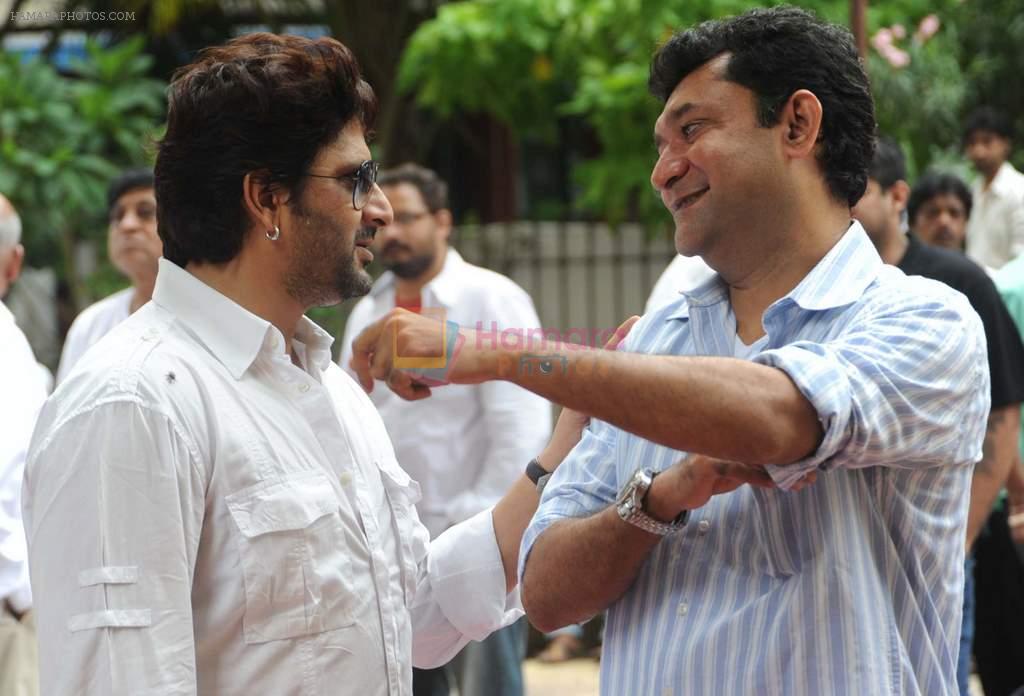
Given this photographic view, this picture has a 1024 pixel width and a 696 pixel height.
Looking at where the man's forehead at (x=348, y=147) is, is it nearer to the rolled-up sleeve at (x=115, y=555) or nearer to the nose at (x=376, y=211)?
the nose at (x=376, y=211)

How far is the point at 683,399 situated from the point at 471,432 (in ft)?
12.5

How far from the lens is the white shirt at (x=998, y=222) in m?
7.82

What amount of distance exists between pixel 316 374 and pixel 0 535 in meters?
1.67

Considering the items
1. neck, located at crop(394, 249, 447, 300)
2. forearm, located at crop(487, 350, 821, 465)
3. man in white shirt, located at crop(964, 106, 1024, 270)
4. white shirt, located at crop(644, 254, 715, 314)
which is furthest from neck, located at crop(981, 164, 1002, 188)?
forearm, located at crop(487, 350, 821, 465)

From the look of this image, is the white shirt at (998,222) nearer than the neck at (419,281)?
No

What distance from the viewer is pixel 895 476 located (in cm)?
215

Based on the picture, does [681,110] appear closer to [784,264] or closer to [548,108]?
[784,264]

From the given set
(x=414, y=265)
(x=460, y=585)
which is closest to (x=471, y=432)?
(x=414, y=265)

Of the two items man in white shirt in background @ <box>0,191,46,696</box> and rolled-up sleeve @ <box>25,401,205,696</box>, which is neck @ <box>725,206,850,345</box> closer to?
rolled-up sleeve @ <box>25,401,205,696</box>

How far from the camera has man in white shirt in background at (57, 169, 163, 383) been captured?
217 inches

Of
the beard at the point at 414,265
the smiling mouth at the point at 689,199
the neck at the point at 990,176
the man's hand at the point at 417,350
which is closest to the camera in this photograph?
the man's hand at the point at 417,350

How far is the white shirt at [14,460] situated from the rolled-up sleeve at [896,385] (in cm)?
254

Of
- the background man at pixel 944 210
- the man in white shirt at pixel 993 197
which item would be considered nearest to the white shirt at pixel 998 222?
the man in white shirt at pixel 993 197

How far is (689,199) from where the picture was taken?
2396mm
